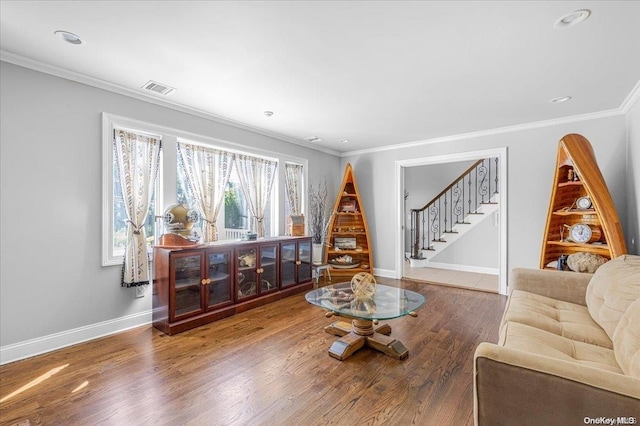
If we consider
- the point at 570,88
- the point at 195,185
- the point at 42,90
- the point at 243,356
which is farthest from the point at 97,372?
the point at 570,88

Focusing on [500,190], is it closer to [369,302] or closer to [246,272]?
[369,302]

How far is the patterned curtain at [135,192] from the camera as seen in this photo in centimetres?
298

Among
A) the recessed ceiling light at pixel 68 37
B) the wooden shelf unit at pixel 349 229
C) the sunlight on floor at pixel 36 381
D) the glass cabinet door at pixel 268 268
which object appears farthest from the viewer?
the wooden shelf unit at pixel 349 229

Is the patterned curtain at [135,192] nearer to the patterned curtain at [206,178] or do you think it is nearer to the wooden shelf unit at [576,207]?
the patterned curtain at [206,178]

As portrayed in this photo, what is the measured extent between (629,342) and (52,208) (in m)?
3.98

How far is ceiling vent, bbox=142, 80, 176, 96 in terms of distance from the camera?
9.29ft

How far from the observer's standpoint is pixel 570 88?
294cm

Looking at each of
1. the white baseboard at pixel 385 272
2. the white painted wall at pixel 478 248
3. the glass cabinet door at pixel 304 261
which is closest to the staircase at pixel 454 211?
the white painted wall at pixel 478 248

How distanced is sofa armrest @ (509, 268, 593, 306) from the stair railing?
134 inches

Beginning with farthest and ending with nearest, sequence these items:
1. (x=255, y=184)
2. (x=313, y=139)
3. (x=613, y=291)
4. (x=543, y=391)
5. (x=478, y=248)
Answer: (x=478, y=248) → (x=313, y=139) → (x=255, y=184) → (x=613, y=291) → (x=543, y=391)

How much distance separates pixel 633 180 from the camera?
10.3ft

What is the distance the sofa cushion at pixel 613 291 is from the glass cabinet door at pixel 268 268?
3.21 m

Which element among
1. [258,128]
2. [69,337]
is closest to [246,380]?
[69,337]

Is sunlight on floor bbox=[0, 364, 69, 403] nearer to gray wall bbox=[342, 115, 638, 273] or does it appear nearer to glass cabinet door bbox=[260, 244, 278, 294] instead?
glass cabinet door bbox=[260, 244, 278, 294]
